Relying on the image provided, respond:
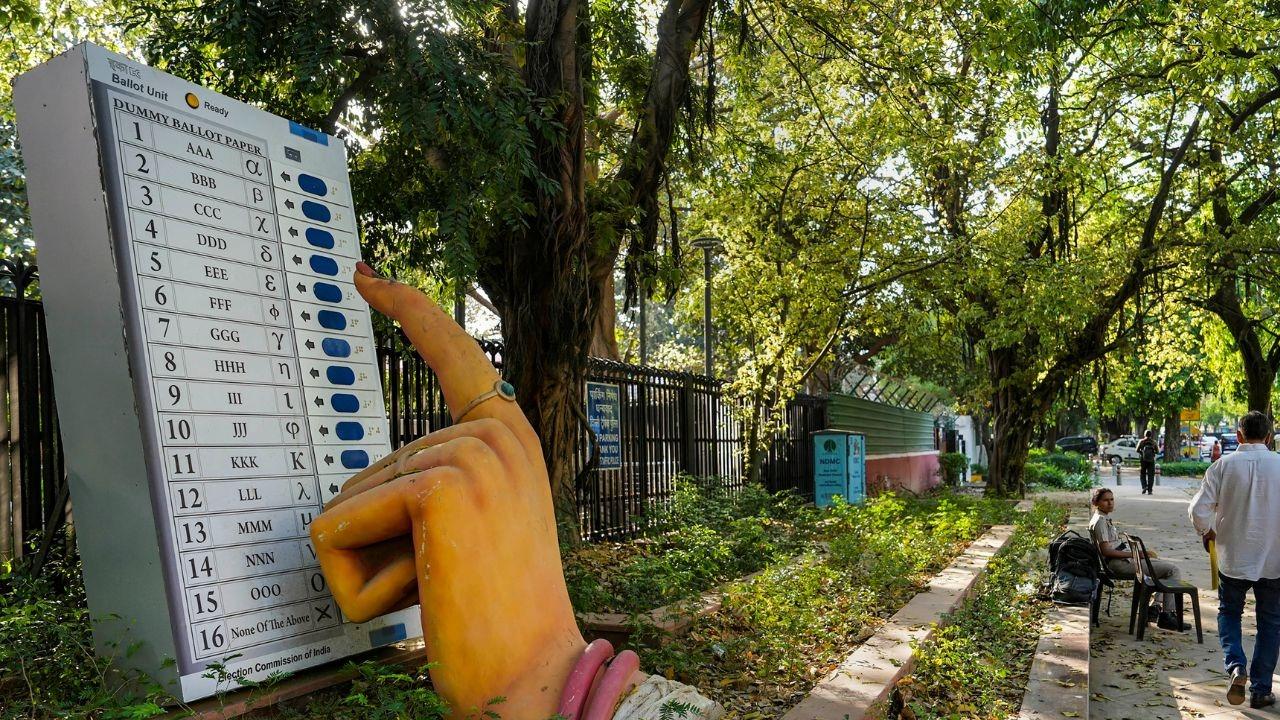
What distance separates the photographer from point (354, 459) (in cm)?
426

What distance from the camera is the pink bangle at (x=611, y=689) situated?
11.7ft

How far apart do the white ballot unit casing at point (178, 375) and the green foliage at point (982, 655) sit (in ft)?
11.3

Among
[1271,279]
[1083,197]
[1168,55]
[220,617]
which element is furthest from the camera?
[1083,197]

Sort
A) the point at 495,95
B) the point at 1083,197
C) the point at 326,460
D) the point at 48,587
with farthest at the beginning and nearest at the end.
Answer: the point at 1083,197, the point at 495,95, the point at 48,587, the point at 326,460

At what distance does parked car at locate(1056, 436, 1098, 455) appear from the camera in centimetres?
5822

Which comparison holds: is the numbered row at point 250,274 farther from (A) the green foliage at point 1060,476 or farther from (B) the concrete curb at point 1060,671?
(A) the green foliage at point 1060,476

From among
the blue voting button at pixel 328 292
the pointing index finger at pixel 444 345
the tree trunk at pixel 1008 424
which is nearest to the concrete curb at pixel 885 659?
the pointing index finger at pixel 444 345

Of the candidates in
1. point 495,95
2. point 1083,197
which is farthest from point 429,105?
point 1083,197

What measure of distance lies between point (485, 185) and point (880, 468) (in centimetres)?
1954

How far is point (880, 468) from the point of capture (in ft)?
78.0

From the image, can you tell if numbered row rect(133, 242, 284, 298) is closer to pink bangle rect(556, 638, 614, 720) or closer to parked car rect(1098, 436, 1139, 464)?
pink bangle rect(556, 638, 614, 720)

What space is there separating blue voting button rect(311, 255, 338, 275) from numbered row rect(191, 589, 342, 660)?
4.49 ft

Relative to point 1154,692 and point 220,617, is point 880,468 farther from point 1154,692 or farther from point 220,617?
point 220,617

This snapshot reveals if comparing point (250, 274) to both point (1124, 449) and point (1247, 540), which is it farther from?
point (1124, 449)
